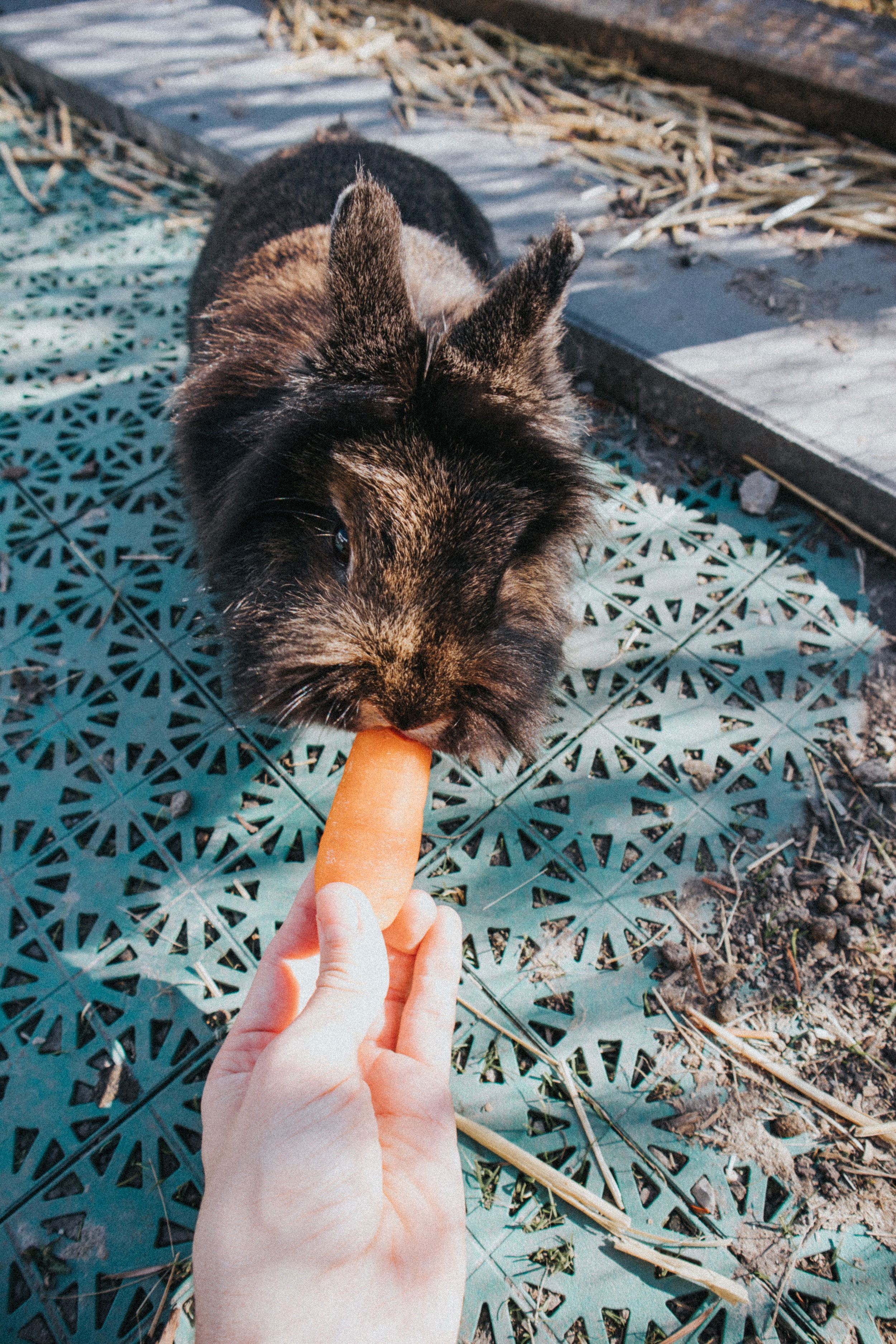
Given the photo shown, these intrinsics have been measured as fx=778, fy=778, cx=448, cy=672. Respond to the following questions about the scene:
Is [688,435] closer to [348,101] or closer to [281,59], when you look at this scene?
[348,101]

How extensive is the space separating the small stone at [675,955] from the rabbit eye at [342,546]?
156 cm

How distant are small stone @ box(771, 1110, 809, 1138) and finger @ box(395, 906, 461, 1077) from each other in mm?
956

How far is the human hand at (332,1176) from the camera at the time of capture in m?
1.47

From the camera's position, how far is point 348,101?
5699 mm

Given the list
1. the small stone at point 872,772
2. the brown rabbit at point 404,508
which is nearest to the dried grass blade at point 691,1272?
the brown rabbit at point 404,508

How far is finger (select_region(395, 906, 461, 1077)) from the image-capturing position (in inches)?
76.6

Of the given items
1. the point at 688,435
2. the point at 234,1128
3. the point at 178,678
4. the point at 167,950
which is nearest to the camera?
the point at 234,1128

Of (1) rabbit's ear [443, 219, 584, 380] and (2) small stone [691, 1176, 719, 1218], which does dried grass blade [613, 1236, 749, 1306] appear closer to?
(2) small stone [691, 1176, 719, 1218]

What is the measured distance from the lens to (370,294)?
2082mm

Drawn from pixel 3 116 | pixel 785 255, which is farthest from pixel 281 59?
pixel 785 255

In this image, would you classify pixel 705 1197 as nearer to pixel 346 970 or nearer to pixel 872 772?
pixel 346 970

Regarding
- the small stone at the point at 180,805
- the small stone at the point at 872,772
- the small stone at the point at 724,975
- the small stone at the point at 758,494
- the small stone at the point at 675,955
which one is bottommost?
the small stone at the point at 724,975

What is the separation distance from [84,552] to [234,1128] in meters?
2.62

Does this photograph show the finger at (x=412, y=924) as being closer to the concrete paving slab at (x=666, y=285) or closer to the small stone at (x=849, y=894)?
the small stone at (x=849, y=894)
